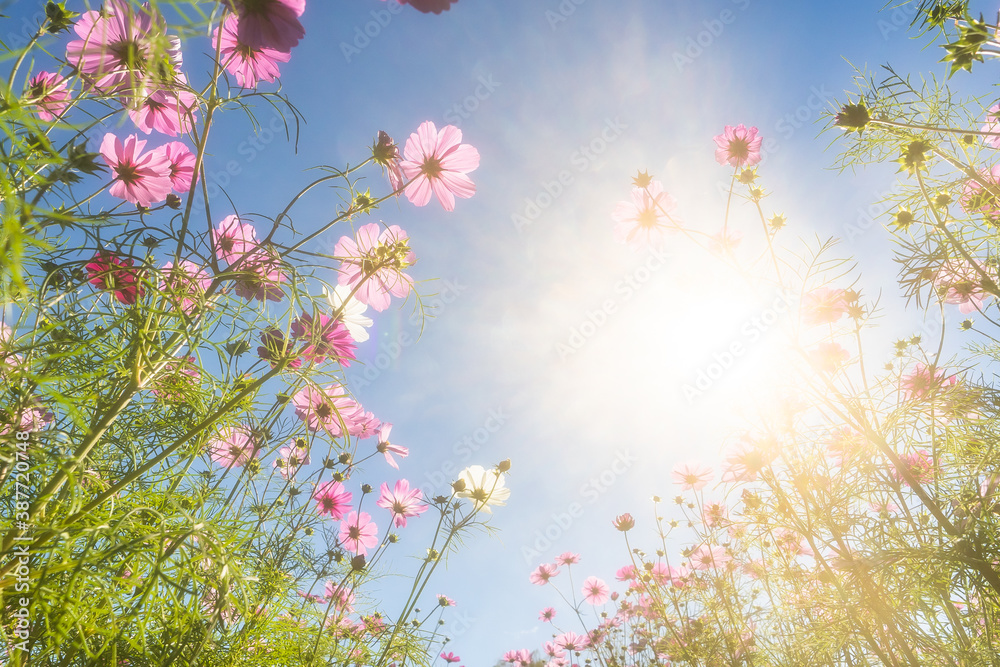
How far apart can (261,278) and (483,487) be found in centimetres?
105

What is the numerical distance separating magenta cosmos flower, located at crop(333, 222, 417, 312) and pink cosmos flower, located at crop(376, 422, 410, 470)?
0.98 meters

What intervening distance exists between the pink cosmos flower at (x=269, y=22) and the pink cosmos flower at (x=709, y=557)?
2.17 meters

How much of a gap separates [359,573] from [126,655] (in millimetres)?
829

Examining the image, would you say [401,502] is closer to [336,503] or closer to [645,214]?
[336,503]

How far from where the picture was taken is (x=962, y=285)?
1.20 m

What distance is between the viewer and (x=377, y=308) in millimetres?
862

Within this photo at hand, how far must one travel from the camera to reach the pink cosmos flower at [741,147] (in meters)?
1.50

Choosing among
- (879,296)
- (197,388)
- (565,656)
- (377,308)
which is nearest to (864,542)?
(879,296)

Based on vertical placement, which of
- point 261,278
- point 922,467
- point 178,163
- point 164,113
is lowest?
point 922,467

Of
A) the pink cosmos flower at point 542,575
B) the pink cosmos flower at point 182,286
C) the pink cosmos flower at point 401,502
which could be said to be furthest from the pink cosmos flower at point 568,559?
the pink cosmos flower at point 182,286

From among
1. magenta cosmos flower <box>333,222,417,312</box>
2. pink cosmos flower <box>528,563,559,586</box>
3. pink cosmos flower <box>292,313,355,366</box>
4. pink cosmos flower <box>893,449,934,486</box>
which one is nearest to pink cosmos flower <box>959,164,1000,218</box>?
pink cosmos flower <box>893,449,934,486</box>

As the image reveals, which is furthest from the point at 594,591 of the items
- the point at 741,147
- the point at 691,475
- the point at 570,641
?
the point at 741,147

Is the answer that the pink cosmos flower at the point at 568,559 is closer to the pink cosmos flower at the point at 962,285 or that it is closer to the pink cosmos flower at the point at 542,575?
the pink cosmos flower at the point at 542,575

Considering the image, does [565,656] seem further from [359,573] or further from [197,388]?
[197,388]
